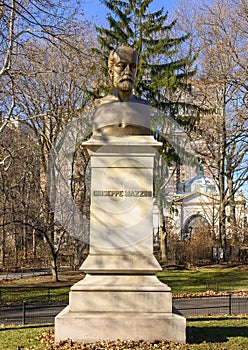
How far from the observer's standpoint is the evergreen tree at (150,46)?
3114 centimetres

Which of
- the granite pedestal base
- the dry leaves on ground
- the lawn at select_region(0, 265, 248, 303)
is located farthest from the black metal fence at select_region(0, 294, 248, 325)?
the dry leaves on ground

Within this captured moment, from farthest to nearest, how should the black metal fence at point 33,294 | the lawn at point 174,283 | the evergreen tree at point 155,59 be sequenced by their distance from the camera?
1. the evergreen tree at point 155,59
2. the lawn at point 174,283
3. the black metal fence at point 33,294

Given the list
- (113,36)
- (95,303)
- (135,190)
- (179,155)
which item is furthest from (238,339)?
(113,36)

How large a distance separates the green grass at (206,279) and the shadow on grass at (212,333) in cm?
1245

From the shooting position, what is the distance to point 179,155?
31047 millimetres

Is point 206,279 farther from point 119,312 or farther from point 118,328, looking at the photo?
point 118,328

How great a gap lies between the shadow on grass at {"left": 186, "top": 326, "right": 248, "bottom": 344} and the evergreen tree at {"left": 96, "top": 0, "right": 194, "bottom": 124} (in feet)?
72.3

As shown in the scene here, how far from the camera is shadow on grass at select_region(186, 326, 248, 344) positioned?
27.7ft

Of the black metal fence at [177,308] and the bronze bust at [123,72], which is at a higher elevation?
the bronze bust at [123,72]

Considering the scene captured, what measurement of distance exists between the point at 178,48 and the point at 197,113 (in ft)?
18.5

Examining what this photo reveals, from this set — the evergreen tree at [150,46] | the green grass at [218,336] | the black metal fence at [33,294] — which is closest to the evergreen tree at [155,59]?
the evergreen tree at [150,46]

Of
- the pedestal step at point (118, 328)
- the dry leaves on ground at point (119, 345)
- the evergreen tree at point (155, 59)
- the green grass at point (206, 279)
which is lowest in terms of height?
→ the green grass at point (206, 279)

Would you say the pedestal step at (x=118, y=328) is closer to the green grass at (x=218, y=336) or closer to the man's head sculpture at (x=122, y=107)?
the green grass at (x=218, y=336)

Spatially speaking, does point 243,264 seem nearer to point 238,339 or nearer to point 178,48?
point 178,48
